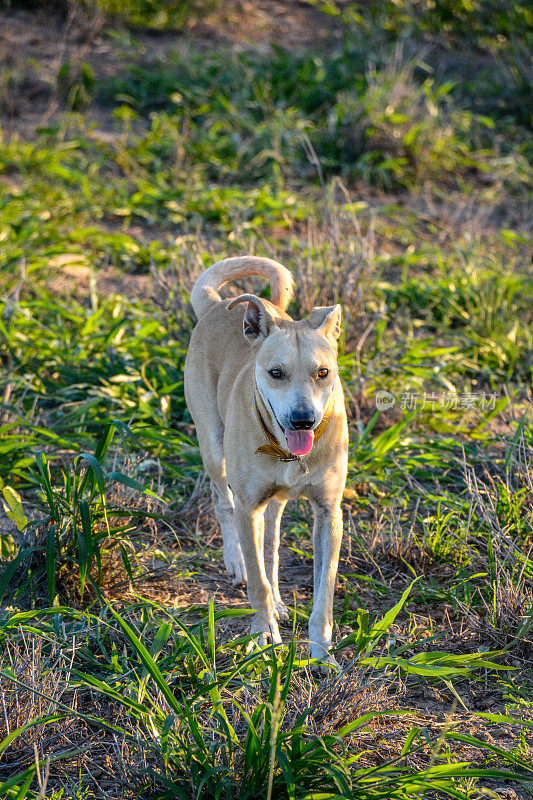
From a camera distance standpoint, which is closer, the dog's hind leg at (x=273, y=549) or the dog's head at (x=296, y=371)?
the dog's head at (x=296, y=371)

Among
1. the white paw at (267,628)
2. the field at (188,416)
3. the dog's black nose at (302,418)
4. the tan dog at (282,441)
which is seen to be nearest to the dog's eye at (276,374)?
the tan dog at (282,441)

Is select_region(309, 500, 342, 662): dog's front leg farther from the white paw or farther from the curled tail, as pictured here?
the curled tail

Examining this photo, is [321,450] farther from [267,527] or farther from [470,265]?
[470,265]

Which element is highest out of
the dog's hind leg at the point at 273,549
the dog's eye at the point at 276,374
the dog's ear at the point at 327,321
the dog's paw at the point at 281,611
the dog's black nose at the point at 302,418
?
the dog's ear at the point at 327,321

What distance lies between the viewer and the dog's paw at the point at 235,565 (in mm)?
3994

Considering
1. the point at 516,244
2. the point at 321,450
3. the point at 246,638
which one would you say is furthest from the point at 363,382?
the point at 516,244

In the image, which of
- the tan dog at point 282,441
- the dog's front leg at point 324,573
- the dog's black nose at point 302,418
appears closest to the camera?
the dog's black nose at point 302,418

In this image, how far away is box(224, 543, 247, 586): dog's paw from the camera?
3994 mm

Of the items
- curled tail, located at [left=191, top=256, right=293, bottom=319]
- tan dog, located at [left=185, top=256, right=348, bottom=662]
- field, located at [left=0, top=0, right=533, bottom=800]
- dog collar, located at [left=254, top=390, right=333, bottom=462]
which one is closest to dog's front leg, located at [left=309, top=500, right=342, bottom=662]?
tan dog, located at [left=185, top=256, right=348, bottom=662]

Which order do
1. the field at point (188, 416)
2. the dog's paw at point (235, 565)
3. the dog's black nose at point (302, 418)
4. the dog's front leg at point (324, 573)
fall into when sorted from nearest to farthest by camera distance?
the field at point (188, 416), the dog's black nose at point (302, 418), the dog's front leg at point (324, 573), the dog's paw at point (235, 565)

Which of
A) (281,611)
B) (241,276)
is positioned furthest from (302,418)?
(241,276)

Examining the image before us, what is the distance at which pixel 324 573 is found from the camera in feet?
11.3

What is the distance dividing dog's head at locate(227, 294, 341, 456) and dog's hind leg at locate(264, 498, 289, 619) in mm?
684

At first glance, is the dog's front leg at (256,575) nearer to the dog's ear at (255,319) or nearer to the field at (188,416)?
the field at (188,416)
